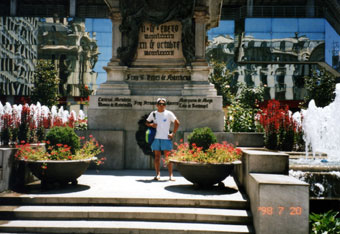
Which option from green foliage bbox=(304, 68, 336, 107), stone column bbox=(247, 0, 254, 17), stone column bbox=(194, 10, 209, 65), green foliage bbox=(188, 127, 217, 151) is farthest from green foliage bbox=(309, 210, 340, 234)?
stone column bbox=(247, 0, 254, 17)

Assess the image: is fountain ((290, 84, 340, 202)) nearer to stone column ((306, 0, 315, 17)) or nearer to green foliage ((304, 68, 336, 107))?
green foliage ((304, 68, 336, 107))

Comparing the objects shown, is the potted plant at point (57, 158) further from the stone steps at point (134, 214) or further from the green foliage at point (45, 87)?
the green foliage at point (45, 87)

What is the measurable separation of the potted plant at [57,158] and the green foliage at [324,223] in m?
4.37

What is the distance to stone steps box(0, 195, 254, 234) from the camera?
20.2ft

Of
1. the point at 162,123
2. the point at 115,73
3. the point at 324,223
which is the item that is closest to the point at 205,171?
the point at 162,123

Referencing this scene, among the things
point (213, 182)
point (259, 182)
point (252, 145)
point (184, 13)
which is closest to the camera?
point (259, 182)

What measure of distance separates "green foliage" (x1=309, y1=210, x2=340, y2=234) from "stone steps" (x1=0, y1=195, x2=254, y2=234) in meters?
0.97

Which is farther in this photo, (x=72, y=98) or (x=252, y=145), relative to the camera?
(x=72, y=98)

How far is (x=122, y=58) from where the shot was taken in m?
12.3

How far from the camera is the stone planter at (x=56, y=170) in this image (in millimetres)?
7625

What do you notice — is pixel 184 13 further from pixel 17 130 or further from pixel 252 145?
pixel 17 130

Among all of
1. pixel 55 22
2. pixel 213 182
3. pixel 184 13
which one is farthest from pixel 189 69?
pixel 55 22

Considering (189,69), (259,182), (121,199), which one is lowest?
(121,199)

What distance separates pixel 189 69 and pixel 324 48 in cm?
4089
